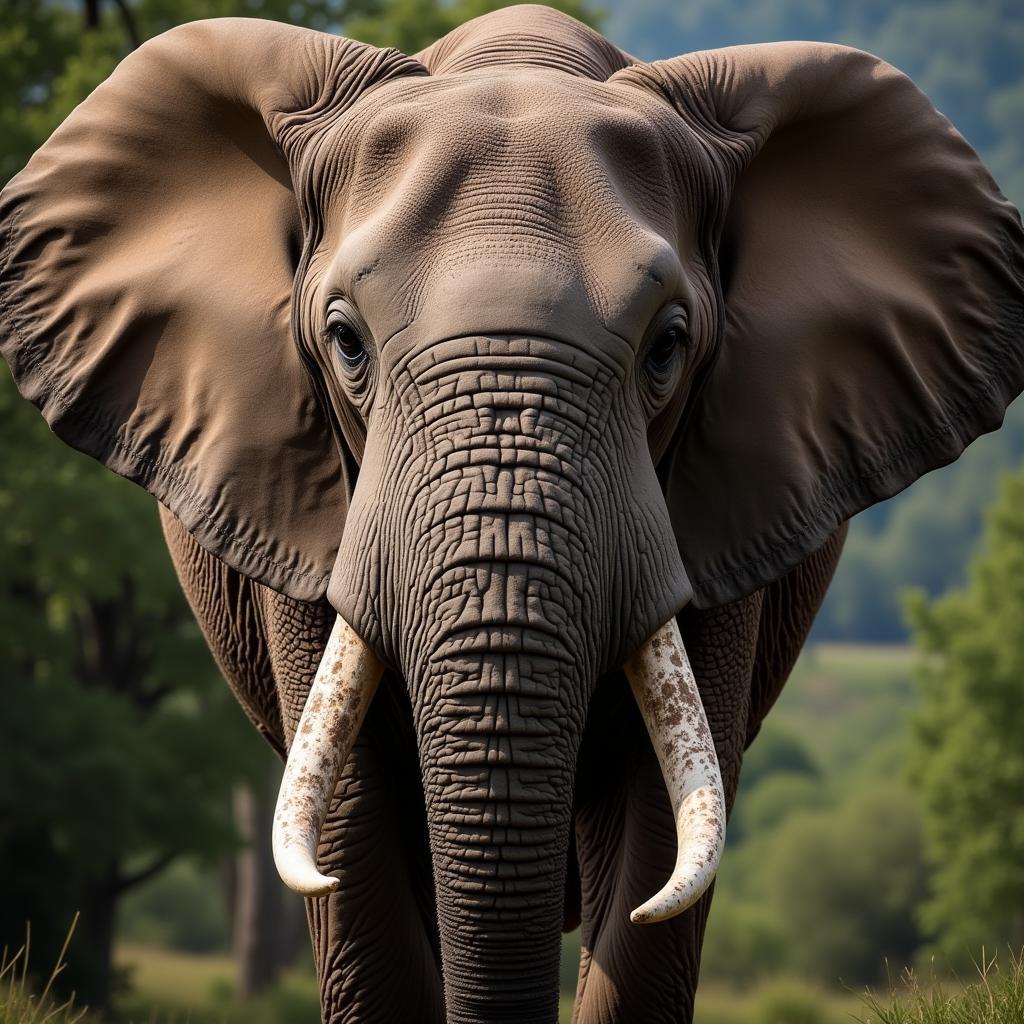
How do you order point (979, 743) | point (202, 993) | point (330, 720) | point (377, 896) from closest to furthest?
point (330, 720), point (377, 896), point (979, 743), point (202, 993)

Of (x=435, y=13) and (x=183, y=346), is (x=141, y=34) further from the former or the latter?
(x=183, y=346)

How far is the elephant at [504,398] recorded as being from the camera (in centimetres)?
407

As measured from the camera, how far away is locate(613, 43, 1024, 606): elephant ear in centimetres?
496

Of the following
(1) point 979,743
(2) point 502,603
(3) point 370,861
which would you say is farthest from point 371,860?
(1) point 979,743

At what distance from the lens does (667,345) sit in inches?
177

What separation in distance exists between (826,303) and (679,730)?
1.44 m

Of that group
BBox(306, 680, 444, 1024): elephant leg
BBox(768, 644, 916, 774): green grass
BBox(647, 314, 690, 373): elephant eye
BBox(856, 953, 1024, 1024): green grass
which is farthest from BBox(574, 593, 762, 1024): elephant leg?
BBox(768, 644, 916, 774): green grass

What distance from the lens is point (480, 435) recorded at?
160 inches

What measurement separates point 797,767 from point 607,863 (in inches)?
3759

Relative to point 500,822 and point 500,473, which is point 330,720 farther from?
point 500,473

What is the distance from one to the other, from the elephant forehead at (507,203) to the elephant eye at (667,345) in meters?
0.09

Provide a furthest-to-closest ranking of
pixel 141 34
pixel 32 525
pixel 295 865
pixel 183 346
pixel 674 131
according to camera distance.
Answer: pixel 141 34
pixel 32 525
pixel 183 346
pixel 674 131
pixel 295 865

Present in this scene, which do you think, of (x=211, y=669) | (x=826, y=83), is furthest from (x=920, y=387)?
(x=211, y=669)

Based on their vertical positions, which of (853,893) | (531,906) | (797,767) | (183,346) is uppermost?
(183,346)
